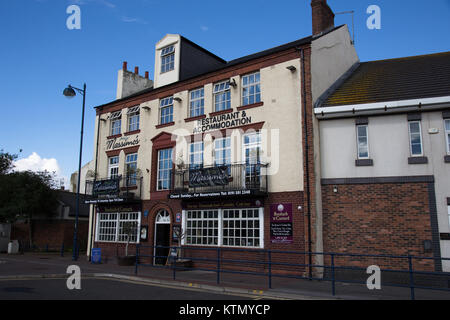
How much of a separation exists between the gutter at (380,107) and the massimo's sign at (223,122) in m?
3.33

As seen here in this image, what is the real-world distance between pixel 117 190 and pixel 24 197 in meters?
11.8

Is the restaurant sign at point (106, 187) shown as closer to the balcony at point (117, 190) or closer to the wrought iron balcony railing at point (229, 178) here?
the balcony at point (117, 190)

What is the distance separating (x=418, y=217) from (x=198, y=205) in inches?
349

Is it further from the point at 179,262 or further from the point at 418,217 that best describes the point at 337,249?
the point at 179,262

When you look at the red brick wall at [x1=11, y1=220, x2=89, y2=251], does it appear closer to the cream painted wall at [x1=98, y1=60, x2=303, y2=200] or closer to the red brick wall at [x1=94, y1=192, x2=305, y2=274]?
the red brick wall at [x1=94, y1=192, x2=305, y2=274]

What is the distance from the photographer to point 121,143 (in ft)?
70.3

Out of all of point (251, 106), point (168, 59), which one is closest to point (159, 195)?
point (251, 106)

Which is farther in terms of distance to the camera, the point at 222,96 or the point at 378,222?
the point at 222,96

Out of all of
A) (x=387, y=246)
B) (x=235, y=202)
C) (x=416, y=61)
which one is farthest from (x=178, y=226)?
(x=416, y=61)

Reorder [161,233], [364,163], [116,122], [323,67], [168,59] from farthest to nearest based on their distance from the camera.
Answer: [116,122]
[168,59]
[161,233]
[323,67]
[364,163]

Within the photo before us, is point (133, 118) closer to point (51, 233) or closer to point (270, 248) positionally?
point (270, 248)

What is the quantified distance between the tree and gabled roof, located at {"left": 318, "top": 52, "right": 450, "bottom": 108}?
898 inches

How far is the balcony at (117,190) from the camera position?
769 inches

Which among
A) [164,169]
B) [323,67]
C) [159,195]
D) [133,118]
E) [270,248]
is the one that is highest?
[323,67]
